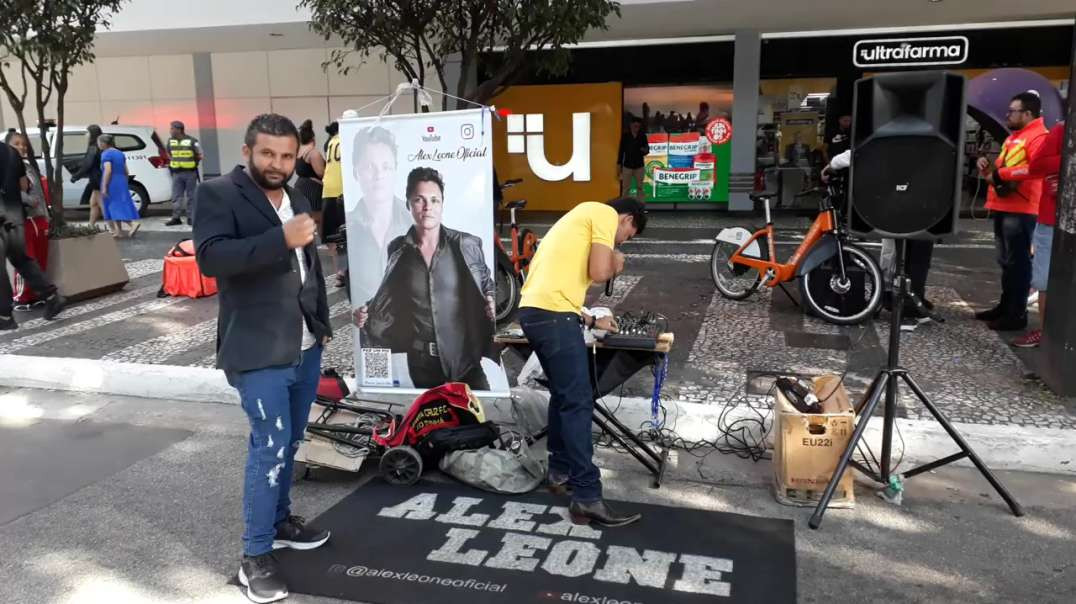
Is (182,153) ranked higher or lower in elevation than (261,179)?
higher

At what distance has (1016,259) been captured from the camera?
21.3ft

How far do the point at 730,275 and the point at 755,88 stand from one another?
7.74 metres

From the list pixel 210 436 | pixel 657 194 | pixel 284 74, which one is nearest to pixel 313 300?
pixel 210 436

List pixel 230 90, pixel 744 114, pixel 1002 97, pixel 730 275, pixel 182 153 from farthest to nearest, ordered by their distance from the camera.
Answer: pixel 230 90, pixel 744 114, pixel 182 153, pixel 730 275, pixel 1002 97

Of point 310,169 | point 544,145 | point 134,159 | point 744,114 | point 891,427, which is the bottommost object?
point 891,427

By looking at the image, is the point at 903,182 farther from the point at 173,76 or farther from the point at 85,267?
the point at 173,76

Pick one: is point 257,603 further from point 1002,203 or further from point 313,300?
point 1002,203

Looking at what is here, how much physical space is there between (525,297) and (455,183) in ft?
4.71

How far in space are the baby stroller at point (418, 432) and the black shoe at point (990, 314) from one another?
186 inches

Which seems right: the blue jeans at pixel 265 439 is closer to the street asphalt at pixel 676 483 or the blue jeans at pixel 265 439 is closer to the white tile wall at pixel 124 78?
the street asphalt at pixel 676 483

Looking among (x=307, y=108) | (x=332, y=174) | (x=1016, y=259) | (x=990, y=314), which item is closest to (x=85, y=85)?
(x=307, y=108)


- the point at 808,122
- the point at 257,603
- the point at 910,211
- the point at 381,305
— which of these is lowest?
the point at 257,603

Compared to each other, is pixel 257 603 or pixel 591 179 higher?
pixel 591 179

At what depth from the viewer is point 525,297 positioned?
12.9ft
